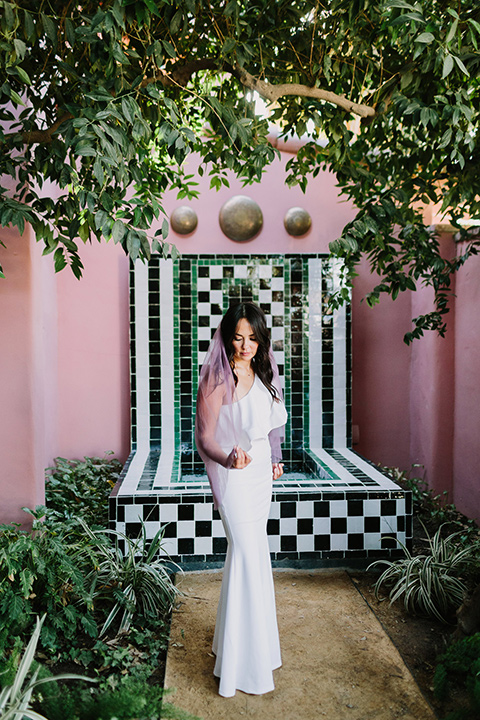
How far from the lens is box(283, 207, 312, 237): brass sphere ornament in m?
5.16

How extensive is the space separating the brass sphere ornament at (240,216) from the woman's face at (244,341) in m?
2.74

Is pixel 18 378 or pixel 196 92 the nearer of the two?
pixel 196 92

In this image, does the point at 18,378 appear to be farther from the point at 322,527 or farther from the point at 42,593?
the point at 322,527

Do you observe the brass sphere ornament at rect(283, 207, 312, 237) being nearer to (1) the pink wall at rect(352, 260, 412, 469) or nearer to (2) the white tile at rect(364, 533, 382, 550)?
(1) the pink wall at rect(352, 260, 412, 469)

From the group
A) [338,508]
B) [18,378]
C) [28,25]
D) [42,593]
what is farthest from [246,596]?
[28,25]

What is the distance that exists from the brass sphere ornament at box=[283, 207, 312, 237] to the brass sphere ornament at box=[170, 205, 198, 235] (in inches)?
32.5

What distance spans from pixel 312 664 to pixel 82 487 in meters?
2.47

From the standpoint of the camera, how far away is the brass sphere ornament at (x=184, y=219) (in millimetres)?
5090

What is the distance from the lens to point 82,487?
450 centimetres

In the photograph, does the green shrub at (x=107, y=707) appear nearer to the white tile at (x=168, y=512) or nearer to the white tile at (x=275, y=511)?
the white tile at (x=168, y=512)

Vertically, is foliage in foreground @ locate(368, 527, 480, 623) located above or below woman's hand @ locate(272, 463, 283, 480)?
below

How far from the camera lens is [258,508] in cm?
248

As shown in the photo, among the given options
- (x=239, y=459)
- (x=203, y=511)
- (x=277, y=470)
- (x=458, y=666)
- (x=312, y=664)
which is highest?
(x=239, y=459)

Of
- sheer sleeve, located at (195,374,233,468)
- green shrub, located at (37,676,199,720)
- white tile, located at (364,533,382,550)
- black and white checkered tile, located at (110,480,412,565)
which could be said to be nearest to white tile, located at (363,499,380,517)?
black and white checkered tile, located at (110,480,412,565)
